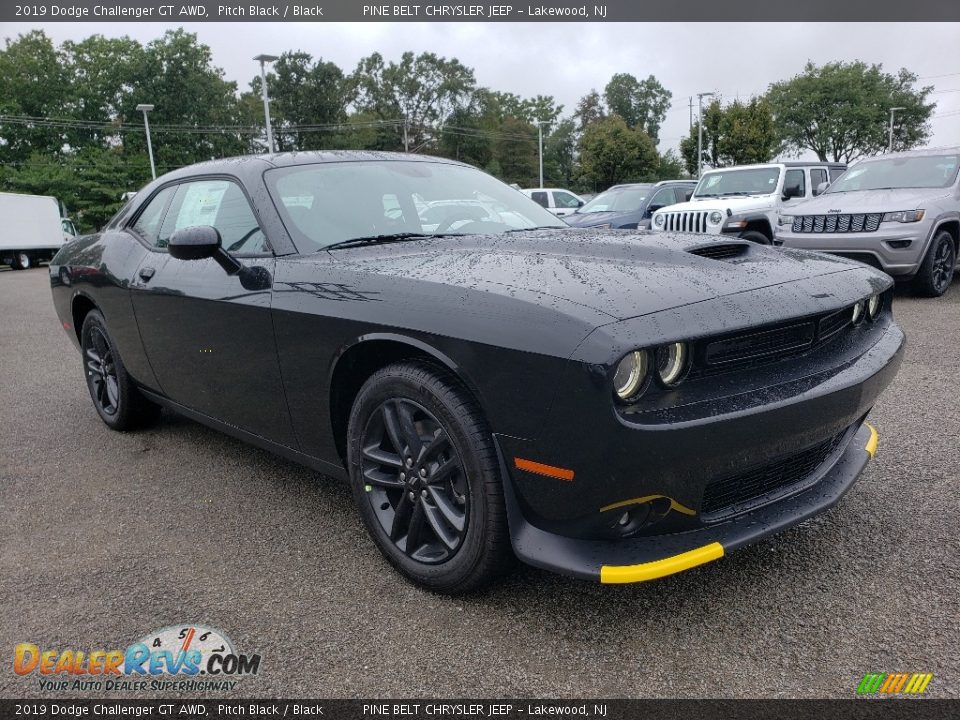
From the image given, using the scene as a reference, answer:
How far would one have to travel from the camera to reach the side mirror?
268 cm

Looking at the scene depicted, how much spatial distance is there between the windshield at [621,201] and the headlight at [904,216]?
19.4ft

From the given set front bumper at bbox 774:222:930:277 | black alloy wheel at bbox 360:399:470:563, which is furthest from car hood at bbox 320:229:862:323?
front bumper at bbox 774:222:930:277

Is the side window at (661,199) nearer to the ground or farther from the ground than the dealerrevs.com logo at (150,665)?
farther from the ground

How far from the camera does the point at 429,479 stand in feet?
7.25

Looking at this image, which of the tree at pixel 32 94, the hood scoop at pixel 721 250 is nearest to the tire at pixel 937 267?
the hood scoop at pixel 721 250

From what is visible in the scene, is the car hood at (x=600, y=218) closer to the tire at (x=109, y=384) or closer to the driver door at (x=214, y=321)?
the tire at (x=109, y=384)

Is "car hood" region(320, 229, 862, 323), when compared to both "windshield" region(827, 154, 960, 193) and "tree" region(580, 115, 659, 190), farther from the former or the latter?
"tree" region(580, 115, 659, 190)

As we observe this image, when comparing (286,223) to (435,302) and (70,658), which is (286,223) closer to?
(435,302)

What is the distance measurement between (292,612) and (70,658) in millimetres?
621

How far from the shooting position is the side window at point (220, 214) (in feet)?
9.57

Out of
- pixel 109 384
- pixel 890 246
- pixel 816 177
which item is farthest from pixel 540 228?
pixel 816 177

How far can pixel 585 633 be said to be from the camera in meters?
2.08

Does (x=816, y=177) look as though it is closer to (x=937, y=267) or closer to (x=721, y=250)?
(x=937, y=267)

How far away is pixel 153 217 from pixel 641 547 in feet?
10.4
